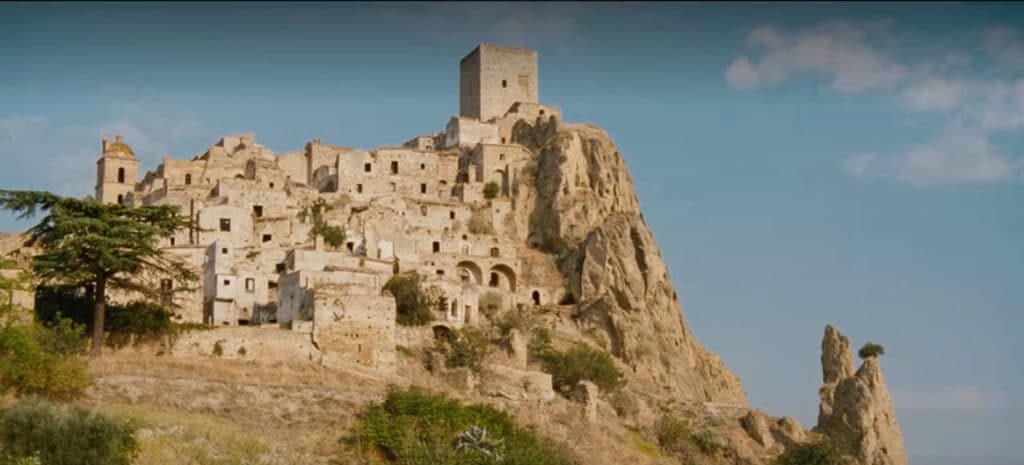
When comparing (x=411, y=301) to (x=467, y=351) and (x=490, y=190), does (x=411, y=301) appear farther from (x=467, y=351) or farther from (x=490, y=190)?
(x=490, y=190)

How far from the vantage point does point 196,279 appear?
47.1 m

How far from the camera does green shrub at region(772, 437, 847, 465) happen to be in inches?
2199

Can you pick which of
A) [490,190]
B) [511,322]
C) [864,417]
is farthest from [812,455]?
[490,190]

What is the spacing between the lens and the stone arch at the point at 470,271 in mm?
66000

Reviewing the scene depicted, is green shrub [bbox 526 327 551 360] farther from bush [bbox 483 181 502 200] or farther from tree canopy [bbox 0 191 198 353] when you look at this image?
tree canopy [bbox 0 191 198 353]

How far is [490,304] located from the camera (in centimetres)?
6197

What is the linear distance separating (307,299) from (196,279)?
4297 mm

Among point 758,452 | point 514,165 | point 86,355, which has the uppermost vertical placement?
point 514,165

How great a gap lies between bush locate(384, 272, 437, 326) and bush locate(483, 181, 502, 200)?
653 inches

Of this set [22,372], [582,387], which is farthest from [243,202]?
[22,372]

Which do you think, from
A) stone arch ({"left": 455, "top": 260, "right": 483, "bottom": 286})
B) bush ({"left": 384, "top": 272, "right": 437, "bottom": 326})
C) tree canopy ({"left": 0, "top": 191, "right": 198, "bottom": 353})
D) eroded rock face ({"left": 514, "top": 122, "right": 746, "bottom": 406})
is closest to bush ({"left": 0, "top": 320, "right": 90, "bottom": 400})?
tree canopy ({"left": 0, "top": 191, "right": 198, "bottom": 353})

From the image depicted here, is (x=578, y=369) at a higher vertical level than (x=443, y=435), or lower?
higher

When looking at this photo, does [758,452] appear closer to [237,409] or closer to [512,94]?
[237,409]

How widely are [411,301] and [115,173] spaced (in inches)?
883
